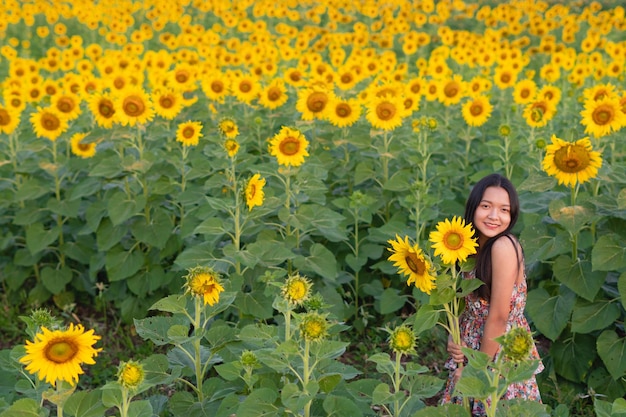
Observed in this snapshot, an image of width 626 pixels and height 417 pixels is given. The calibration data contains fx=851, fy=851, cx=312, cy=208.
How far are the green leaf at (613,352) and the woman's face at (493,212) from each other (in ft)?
2.92

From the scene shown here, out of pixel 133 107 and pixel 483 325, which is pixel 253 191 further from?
pixel 133 107

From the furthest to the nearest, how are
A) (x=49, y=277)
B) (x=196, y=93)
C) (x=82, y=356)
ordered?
1. (x=196, y=93)
2. (x=49, y=277)
3. (x=82, y=356)

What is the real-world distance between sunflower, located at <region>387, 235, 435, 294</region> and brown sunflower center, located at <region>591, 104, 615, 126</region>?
191cm

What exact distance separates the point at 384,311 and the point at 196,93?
11.1 feet

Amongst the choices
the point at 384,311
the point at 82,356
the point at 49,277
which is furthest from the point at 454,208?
the point at 82,356

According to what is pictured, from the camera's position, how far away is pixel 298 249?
4219 millimetres

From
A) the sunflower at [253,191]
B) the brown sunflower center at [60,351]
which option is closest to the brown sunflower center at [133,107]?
the sunflower at [253,191]

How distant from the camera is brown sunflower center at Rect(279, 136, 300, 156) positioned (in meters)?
4.08

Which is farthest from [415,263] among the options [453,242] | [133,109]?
[133,109]

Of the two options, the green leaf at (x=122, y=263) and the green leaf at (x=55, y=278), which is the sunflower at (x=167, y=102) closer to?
the green leaf at (x=122, y=263)

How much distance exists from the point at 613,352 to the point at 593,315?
172 mm

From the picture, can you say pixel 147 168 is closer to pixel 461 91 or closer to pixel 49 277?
pixel 49 277

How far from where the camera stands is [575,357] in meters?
3.79

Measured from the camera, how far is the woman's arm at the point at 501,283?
296 cm
